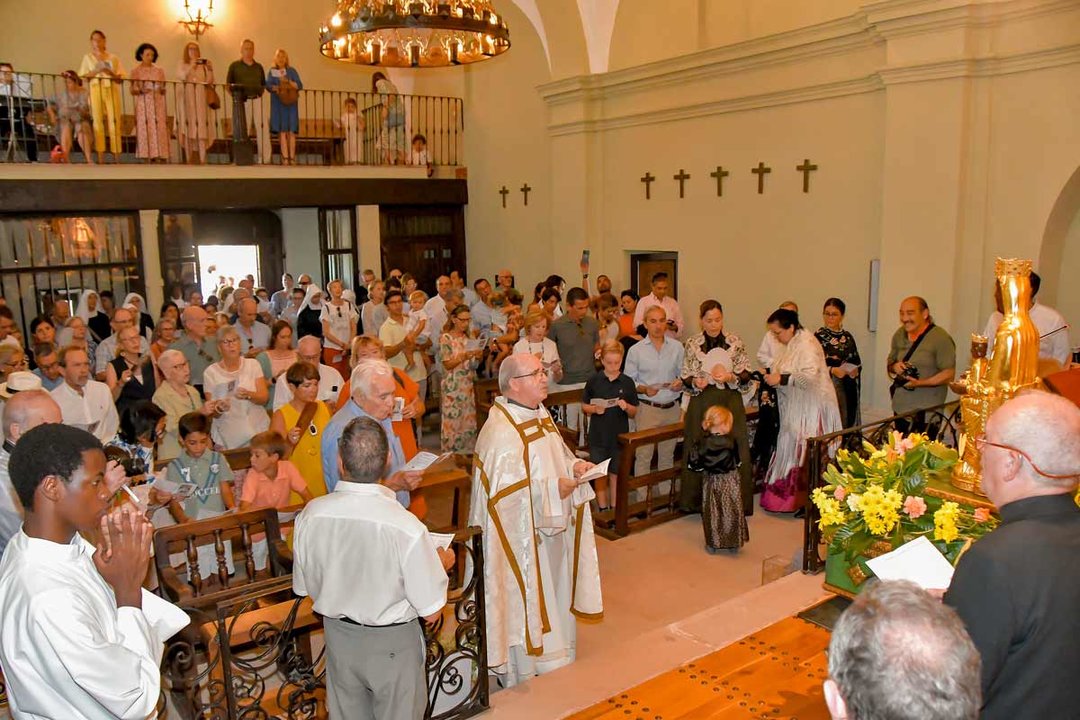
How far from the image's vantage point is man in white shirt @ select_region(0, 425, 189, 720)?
2.50 metres

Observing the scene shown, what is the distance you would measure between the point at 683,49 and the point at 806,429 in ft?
21.3

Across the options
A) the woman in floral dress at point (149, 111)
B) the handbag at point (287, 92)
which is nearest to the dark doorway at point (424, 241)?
the handbag at point (287, 92)

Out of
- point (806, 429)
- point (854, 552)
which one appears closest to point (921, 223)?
point (806, 429)

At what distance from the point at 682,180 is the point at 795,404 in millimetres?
5301

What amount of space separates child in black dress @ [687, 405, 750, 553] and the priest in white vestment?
225 centimetres

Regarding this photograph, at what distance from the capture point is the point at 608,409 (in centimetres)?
788

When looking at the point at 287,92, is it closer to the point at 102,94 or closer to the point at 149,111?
the point at 149,111

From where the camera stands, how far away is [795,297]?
436 inches

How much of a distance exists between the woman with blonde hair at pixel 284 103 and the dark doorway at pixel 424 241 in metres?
2.00

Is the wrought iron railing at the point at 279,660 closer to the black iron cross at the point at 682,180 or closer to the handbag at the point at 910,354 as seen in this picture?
the handbag at the point at 910,354

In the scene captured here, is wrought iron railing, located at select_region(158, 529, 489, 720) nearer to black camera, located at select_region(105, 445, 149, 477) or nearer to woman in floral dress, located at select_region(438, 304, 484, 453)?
black camera, located at select_region(105, 445, 149, 477)

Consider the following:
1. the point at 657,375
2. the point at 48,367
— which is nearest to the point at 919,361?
the point at 657,375

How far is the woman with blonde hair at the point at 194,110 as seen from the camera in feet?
48.8

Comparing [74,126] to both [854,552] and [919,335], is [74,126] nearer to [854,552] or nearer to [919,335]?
[919,335]
